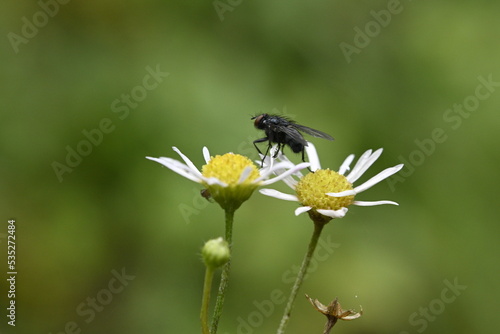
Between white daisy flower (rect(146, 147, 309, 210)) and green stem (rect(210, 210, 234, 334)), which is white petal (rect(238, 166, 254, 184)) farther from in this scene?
green stem (rect(210, 210, 234, 334))

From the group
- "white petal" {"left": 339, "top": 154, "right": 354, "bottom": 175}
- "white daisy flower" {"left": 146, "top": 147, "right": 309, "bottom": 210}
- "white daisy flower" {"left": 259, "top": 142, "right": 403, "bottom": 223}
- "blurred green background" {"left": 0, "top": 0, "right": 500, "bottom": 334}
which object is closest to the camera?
"white daisy flower" {"left": 146, "top": 147, "right": 309, "bottom": 210}

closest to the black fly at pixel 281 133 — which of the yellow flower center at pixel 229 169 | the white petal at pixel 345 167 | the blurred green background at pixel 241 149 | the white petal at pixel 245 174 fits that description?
the white petal at pixel 345 167

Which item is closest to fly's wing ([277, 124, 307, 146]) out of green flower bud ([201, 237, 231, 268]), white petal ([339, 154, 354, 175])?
white petal ([339, 154, 354, 175])

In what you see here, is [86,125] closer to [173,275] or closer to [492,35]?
[173,275]

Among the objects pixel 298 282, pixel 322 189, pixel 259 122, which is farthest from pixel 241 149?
pixel 298 282

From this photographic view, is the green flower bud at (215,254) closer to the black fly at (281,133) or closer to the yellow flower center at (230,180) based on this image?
the yellow flower center at (230,180)
